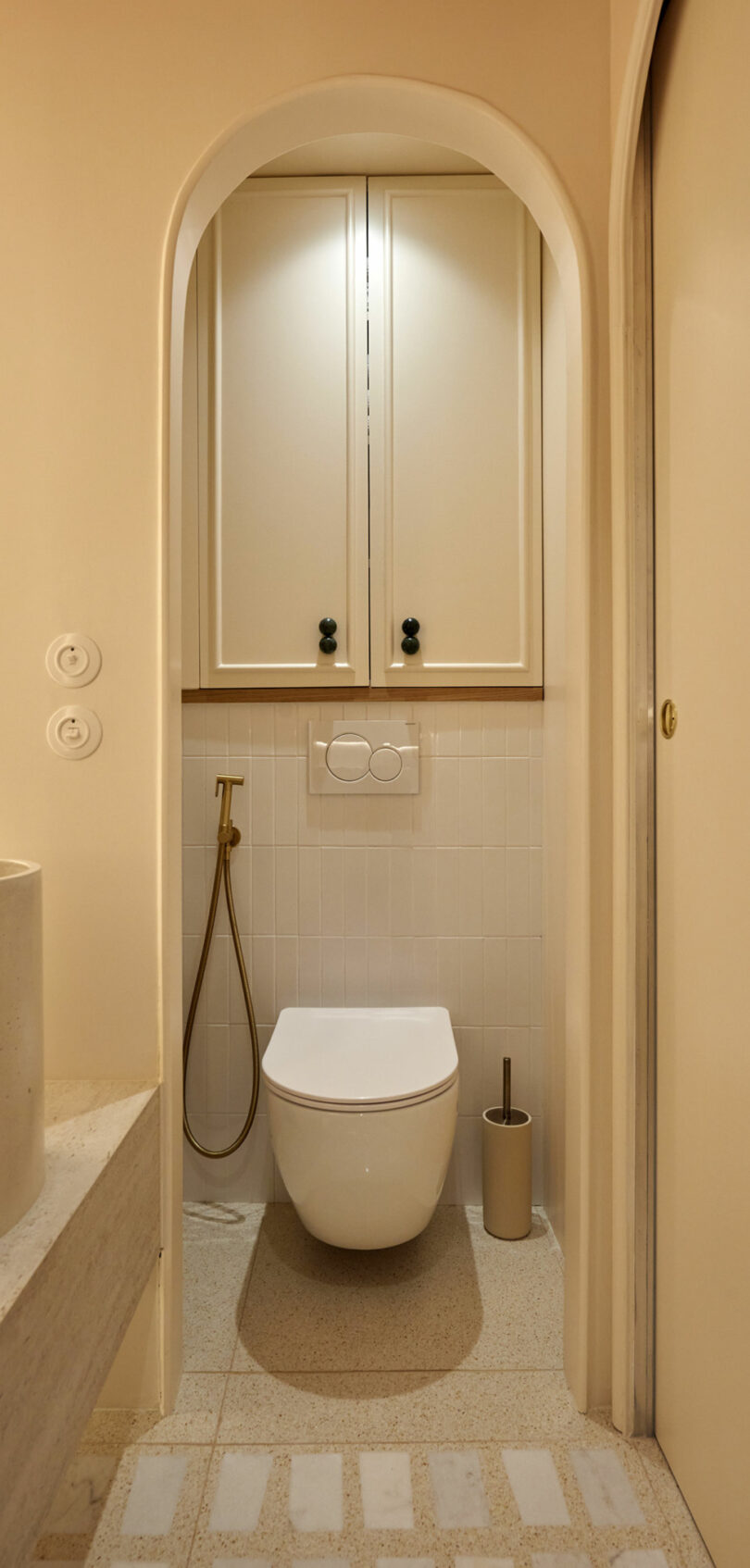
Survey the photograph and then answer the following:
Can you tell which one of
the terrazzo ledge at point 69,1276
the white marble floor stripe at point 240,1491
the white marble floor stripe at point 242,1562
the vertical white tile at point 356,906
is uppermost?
the vertical white tile at point 356,906

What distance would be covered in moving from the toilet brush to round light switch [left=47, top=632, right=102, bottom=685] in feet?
4.33

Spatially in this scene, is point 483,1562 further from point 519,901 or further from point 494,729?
point 494,729

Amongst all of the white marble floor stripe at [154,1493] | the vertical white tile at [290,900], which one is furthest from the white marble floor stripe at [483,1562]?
the vertical white tile at [290,900]

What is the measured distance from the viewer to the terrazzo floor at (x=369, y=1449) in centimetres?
114

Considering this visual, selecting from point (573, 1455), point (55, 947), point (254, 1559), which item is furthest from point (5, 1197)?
point (573, 1455)

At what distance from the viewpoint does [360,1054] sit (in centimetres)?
174

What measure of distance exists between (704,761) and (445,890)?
1033mm

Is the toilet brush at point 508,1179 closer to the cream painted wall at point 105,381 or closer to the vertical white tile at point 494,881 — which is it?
the vertical white tile at point 494,881

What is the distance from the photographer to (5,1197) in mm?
927

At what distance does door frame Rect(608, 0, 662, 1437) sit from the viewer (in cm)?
134

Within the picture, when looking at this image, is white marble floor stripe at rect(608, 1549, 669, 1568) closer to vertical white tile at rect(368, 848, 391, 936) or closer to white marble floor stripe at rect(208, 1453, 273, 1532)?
white marble floor stripe at rect(208, 1453, 273, 1532)

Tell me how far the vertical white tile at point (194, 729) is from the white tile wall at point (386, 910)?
3 centimetres

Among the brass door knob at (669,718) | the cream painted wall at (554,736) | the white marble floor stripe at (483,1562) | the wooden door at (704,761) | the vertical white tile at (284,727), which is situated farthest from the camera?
the vertical white tile at (284,727)

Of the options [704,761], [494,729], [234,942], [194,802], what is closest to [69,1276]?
[704,761]
